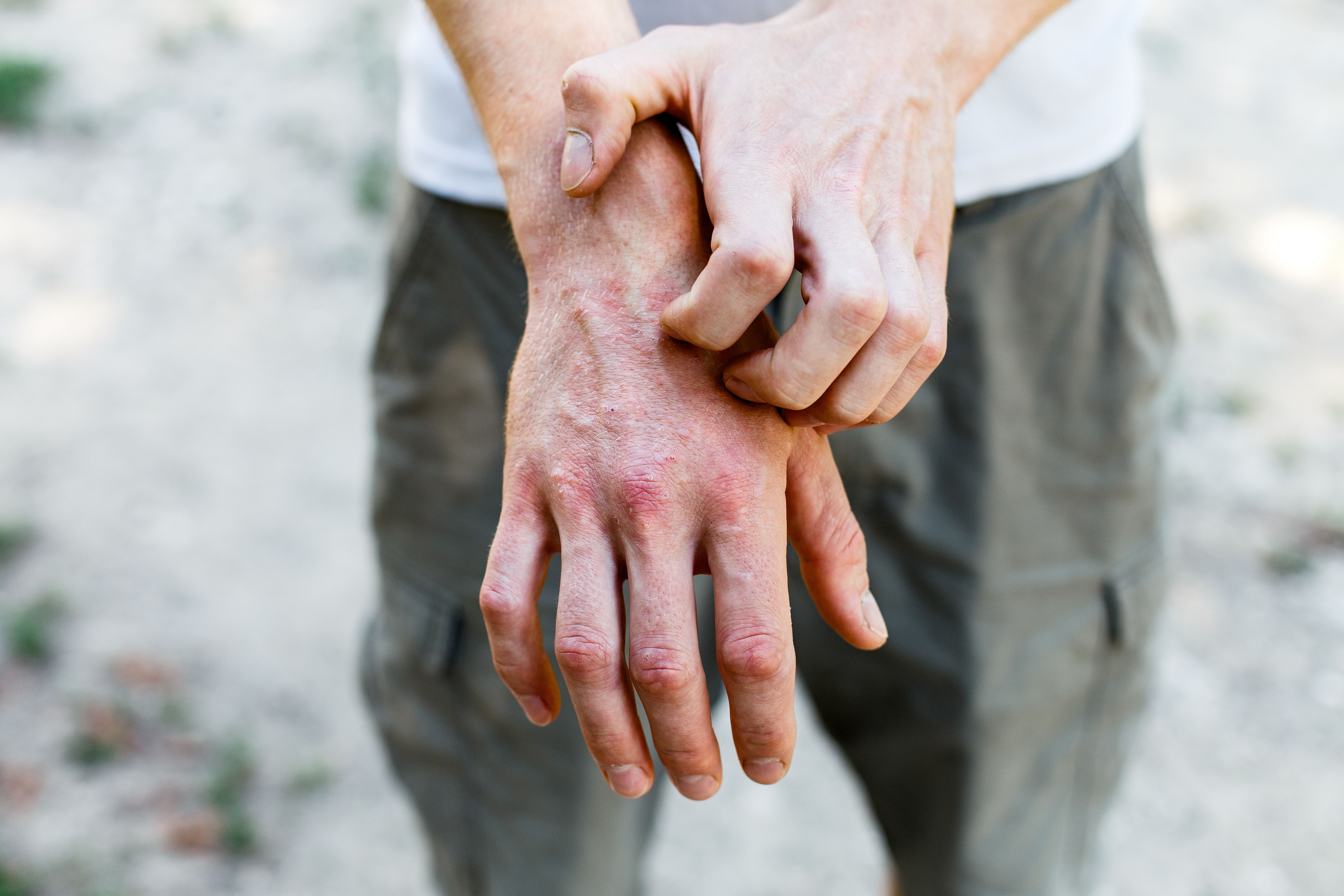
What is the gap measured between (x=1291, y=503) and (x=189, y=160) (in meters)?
3.77

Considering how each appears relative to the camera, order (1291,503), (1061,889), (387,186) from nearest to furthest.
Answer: (1061,889)
(1291,503)
(387,186)

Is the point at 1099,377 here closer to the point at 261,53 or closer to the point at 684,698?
the point at 684,698

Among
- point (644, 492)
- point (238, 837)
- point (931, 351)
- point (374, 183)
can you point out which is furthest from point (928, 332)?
point (374, 183)

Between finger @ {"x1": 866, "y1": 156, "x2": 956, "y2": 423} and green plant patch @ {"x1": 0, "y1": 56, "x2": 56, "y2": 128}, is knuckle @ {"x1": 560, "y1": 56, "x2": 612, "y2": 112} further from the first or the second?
green plant patch @ {"x1": 0, "y1": 56, "x2": 56, "y2": 128}

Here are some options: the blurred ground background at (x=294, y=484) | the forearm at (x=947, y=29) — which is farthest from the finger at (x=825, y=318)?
the blurred ground background at (x=294, y=484)

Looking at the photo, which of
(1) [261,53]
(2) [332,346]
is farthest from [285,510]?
(1) [261,53]

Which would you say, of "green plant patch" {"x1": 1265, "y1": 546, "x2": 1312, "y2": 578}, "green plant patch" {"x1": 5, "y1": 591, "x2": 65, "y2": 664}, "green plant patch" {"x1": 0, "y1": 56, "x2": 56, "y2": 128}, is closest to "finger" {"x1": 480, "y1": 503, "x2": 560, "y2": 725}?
"green plant patch" {"x1": 5, "y1": 591, "x2": 65, "y2": 664}

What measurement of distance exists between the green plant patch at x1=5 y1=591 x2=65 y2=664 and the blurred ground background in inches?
0.4

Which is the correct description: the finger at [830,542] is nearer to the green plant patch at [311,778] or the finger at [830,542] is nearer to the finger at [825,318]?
the finger at [825,318]

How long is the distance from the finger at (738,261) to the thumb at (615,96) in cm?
8

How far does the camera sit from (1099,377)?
→ 125 cm

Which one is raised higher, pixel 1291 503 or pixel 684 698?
pixel 684 698

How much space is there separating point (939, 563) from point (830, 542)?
1.53ft

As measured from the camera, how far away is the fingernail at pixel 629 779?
31.7 inches
